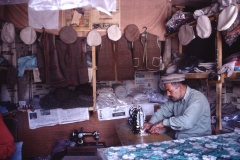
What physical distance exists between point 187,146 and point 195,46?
2.93 m

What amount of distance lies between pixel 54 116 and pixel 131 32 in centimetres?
207

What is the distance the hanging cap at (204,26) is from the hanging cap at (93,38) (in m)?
1.68

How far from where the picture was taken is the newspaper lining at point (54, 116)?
151 inches

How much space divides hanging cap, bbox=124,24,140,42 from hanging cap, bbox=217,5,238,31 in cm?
161

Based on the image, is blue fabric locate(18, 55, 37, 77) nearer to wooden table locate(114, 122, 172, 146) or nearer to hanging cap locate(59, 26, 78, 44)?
hanging cap locate(59, 26, 78, 44)

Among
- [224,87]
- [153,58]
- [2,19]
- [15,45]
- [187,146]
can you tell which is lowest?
[187,146]

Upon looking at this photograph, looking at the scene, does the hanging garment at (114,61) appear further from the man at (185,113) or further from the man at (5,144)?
the man at (5,144)

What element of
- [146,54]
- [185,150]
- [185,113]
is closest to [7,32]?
[146,54]

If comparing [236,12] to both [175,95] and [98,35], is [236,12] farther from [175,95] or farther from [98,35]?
[98,35]

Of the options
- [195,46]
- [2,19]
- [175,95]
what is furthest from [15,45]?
[195,46]

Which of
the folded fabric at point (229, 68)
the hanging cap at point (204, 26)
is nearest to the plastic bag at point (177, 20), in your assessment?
the hanging cap at point (204, 26)

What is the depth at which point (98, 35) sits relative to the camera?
3863 mm

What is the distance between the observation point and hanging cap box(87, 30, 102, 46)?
382 cm

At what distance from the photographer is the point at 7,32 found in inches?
139
